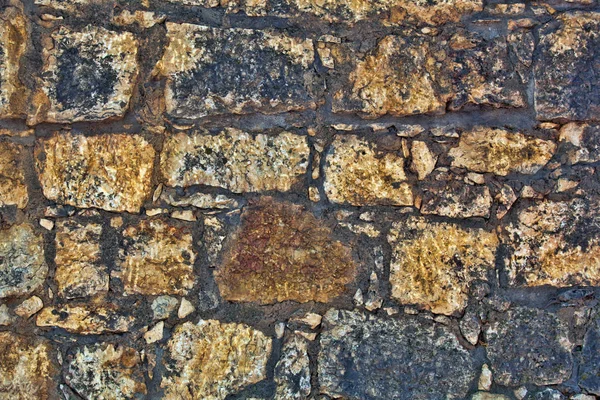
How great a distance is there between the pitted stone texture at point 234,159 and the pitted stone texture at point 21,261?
1.44 feet

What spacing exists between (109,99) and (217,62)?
32cm

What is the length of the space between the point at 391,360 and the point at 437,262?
32 cm

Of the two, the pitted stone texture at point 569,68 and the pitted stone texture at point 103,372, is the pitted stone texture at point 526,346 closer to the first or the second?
the pitted stone texture at point 569,68

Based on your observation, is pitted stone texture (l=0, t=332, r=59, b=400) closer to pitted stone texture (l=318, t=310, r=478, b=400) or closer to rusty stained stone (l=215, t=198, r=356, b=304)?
rusty stained stone (l=215, t=198, r=356, b=304)

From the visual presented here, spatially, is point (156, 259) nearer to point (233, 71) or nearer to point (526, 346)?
point (233, 71)

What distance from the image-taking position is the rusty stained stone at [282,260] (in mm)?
1684

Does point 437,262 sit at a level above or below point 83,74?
below

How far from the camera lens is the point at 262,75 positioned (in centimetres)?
164

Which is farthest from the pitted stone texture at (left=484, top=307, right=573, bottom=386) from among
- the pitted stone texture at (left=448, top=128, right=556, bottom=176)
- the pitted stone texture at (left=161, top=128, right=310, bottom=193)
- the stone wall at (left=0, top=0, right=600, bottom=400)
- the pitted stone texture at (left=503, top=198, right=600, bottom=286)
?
the pitted stone texture at (left=161, top=128, right=310, bottom=193)

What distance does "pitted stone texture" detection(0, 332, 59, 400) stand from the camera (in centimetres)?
169

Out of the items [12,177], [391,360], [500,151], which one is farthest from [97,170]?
→ [500,151]

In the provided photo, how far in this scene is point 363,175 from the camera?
1.67m

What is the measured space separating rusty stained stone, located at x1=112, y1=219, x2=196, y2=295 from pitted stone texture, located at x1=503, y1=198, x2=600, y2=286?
94 cm

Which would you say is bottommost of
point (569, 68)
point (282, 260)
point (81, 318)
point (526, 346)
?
point (81, 318)
